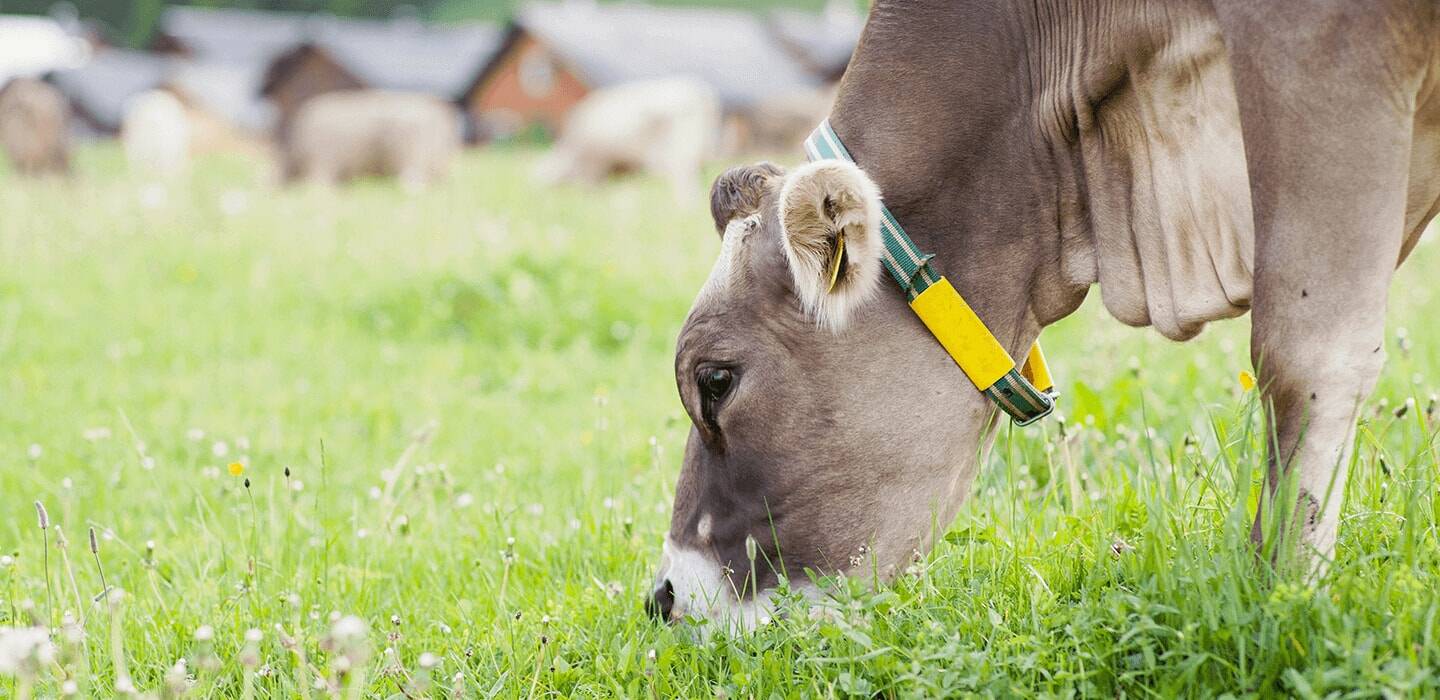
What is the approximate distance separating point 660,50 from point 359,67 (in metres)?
9.57

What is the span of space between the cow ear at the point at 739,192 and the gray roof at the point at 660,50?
35.6 metres

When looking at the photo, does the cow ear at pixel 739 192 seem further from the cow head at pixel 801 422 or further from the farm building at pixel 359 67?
the farm building at pixel 359 67

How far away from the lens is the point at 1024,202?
323 cm

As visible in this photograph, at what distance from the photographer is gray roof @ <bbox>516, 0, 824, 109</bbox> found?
40625mm

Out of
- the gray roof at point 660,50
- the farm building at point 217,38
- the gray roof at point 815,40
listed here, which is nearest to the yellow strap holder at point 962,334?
the gray roof at point 660,50

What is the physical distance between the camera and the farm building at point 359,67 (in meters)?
43.6

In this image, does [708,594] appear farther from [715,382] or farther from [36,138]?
[36,138]

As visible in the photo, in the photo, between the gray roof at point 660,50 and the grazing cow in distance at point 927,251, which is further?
the gray roof at point 660,50

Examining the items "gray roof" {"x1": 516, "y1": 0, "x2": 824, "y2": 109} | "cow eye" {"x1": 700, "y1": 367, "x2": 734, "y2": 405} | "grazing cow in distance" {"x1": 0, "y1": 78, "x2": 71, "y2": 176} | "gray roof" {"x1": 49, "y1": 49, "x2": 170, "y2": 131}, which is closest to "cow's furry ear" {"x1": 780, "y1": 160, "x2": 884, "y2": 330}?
"cow eye" {"x1": 700, "y1": 367, "x2": 734, "y2": 405}

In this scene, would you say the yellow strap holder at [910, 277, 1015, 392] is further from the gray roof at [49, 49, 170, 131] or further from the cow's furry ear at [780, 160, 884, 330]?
the gray roof at [49, 49, 170, 131]

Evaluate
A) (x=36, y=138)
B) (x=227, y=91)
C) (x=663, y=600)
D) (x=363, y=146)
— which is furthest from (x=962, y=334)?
(x=227, y=91)

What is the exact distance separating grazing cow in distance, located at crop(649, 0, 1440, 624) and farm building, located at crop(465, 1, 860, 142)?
117 feet

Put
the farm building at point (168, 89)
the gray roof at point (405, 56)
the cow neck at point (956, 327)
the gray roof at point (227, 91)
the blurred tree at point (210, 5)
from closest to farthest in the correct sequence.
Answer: the cow neck at point (956, 327) → the farm building at point (168, 89) → the gray roof at point (227, 91) → the gray roof at point (405, 56) → the blurred tree at point (210, 5)

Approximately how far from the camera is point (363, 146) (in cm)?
2173
